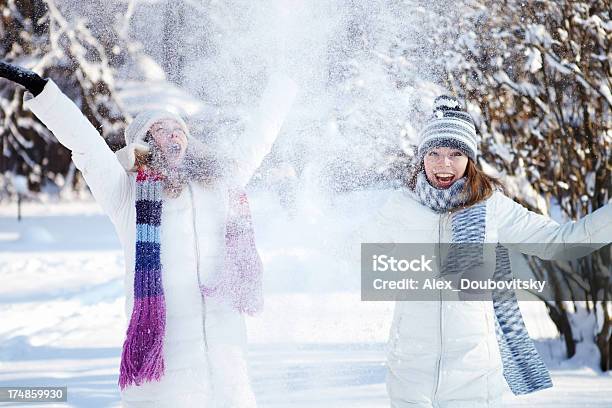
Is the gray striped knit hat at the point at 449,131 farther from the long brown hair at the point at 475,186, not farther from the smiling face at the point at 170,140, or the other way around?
the smiling face at the point at 170,140

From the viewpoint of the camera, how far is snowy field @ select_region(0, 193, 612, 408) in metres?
4.17

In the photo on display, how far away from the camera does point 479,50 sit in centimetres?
462

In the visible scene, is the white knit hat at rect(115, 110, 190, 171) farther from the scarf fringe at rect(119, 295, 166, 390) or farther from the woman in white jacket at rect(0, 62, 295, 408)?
the scarf fringe at rect(119, 295, 166, 390)

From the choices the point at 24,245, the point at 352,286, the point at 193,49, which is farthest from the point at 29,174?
the point at 193,49

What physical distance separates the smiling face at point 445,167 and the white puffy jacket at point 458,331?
10 cm

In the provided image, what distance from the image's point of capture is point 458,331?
7.65 ft

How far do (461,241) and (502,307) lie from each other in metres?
0.26

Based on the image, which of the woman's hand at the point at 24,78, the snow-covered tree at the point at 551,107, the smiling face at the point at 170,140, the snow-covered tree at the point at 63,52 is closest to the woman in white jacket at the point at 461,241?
the smiling face at the point at 170,140

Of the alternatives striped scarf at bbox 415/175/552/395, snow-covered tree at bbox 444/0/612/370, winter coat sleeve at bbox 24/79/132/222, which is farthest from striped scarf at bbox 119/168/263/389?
snow-covered tree at bbox 444/0/612/370

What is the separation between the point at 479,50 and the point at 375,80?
0.77 meters

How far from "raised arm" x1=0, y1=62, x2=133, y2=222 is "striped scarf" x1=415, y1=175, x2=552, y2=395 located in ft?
3.36

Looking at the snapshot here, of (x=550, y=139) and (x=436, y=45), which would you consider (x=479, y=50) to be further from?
(x=550, y=139)

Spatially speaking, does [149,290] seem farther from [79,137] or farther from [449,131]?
[449,131]

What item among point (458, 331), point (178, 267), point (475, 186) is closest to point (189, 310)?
point (178, 267)
